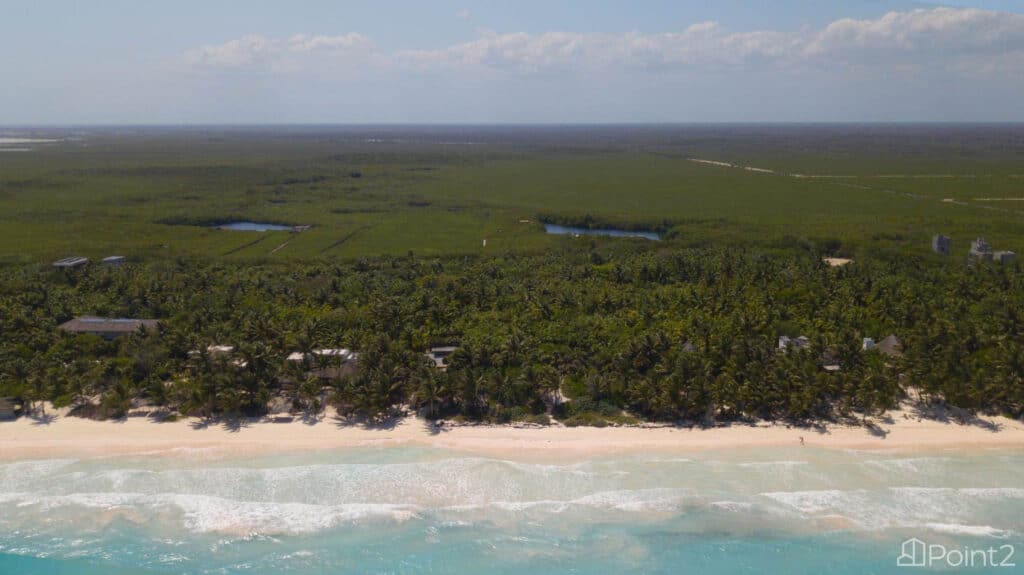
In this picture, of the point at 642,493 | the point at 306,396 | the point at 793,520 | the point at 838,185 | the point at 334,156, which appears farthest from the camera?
the point at 334,156

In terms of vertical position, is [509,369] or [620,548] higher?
[509,369]

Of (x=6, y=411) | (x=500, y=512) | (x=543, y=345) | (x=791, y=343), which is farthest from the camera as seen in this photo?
(x=543, y=345)

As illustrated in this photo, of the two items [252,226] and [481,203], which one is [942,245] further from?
[252,226]

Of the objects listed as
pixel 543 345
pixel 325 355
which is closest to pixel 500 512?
pixel 543 345

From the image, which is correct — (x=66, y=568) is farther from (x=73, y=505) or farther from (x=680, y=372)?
(x=680, y=372)

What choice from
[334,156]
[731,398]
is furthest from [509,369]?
[334,156]

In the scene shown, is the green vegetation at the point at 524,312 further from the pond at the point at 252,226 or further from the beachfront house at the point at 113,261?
the pond at the point at 252,226
